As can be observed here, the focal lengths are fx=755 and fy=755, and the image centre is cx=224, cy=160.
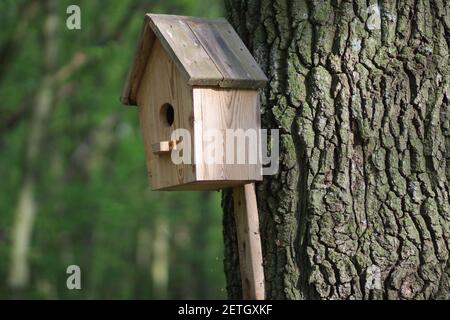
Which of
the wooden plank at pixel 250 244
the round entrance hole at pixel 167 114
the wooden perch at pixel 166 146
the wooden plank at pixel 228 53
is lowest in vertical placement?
the wooden plank at pixel 250 244

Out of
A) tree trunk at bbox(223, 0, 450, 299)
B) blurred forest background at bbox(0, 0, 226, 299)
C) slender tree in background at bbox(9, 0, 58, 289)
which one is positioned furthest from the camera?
blurred forest background at bbox(0, 0, 226, 299)

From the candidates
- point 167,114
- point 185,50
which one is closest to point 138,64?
point 167,114

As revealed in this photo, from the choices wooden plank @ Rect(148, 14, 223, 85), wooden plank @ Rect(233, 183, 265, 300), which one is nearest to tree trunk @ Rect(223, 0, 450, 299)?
wooden plank @ Rect(233, 183, 265, 300)

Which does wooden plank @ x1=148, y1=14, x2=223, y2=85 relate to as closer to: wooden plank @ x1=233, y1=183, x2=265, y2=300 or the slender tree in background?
wooden plank @ x1=233, y1=183, x2=265, y2=300

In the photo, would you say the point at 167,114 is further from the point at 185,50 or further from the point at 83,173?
the point at 83,173

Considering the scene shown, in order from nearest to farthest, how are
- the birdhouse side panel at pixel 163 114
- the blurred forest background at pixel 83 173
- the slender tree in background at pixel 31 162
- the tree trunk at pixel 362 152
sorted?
the tree trunk at pixel 362 152, the birdhouse side panel at pixel 163 114, the slender tree in background at pixel 31 162, the blurred forest background at pixel 83 173

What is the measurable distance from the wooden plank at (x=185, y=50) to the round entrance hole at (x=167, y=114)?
0.35 metres

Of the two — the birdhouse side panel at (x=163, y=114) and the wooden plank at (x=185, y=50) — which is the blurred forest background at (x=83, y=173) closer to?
the birdhouse side panel at (x=163, y=114)

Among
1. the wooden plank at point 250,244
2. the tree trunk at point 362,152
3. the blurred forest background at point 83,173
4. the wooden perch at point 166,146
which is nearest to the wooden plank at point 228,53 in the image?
the tree trunk at point 362,152

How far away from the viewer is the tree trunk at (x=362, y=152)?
3432mm

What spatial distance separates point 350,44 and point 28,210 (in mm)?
8794

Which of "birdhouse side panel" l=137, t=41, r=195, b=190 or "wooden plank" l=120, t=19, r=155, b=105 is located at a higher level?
"wooden plank" l=120, t=19, r=155, b=105

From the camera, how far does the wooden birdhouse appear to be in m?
3.46
